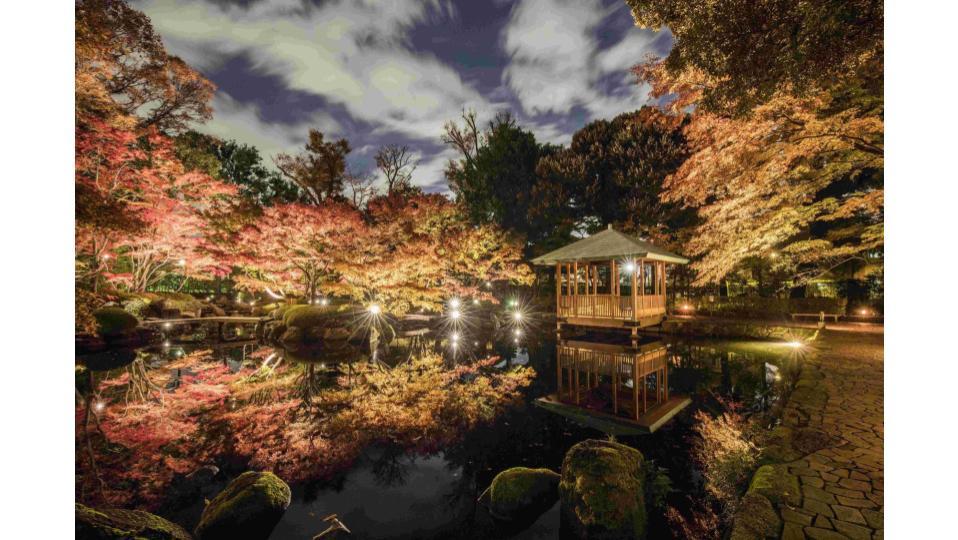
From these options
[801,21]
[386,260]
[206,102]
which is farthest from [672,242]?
[206,102]

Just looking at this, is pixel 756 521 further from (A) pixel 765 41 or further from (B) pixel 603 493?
(A) pixel 765 41

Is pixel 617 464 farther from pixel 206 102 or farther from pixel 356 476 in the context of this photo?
pixel 206 102

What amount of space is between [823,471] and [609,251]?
917 centimetres

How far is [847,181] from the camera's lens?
13023mm

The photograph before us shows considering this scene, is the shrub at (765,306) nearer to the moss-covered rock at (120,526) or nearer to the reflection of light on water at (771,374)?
the reflection of light on water at (771,374)

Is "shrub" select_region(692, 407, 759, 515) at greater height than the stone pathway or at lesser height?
lesser

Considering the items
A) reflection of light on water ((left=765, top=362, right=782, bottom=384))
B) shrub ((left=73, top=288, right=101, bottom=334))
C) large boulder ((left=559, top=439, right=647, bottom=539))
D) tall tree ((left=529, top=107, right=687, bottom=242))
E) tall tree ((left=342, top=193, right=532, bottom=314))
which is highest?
tall tree ((left=529, top=107, right=687, bottom=242))

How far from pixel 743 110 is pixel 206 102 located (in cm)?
1467

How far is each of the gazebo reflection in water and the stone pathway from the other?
1.64 meters

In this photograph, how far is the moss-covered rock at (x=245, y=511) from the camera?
2963mm

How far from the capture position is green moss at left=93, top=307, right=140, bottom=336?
10.9 metres

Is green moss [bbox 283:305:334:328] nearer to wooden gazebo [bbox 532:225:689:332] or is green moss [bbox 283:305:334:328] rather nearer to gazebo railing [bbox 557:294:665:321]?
wooden gazebo [bbox 532:225:689:332]

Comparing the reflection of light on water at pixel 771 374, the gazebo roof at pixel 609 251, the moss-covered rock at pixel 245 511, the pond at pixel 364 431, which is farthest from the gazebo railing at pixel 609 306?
the moss-covered rock at pixel 245 511

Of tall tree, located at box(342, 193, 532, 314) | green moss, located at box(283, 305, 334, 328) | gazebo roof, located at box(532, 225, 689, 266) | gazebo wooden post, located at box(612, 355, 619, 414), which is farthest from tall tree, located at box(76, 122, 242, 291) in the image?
gazebo roof, located at box(532, 225, 689, 266)
